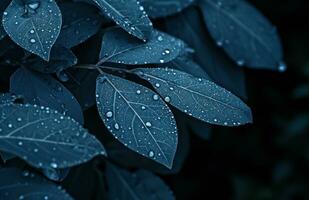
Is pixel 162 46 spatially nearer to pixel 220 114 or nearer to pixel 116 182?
pixel 220 114

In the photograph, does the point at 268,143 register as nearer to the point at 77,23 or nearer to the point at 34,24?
the point at 77,23

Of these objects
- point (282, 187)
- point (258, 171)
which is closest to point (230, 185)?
point (258, 171)

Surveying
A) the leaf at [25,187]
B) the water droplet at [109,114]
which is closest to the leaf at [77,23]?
the water droplet at [109,114]

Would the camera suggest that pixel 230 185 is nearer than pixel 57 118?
No

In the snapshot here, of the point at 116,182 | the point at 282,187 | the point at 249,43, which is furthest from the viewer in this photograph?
the point at 282,187

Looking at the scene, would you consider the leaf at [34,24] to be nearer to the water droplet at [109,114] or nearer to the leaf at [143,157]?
the water droplet at [109,114]

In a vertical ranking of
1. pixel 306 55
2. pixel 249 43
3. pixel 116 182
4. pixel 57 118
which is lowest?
pixel 306 55

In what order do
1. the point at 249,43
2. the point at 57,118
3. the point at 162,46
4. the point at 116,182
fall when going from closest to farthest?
the point at 57,118 → the point at 162,46 → the point at 116,182 → the point at 249,43
